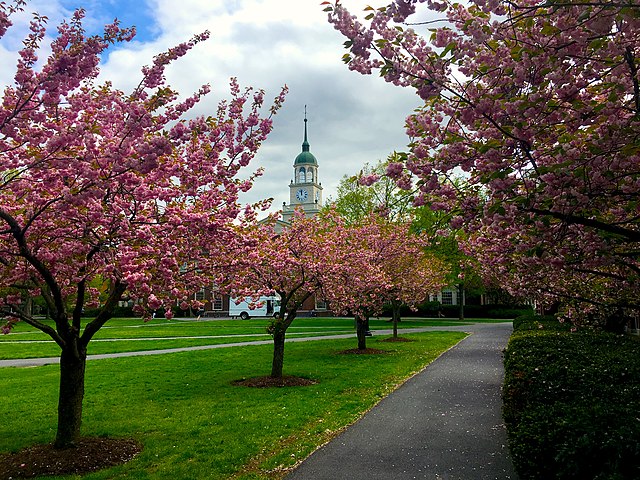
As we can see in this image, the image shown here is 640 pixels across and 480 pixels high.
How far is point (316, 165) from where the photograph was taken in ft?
279

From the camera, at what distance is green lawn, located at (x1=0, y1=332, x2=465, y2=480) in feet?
22.9

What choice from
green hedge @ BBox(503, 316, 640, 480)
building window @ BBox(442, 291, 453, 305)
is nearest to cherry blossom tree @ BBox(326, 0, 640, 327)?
green hedge @ BBox(503, 316, 640, 480)

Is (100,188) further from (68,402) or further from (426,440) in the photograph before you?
(426,440)

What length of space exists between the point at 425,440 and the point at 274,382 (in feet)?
20.7

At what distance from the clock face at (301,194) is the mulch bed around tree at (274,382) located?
231ft

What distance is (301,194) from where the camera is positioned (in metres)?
83.8

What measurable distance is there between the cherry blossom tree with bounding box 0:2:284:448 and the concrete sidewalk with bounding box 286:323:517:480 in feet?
10.9

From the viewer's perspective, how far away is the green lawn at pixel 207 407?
6984 millimetres

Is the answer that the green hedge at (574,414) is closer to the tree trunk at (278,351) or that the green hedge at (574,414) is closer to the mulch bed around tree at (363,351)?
the tree trunk at (278,351)

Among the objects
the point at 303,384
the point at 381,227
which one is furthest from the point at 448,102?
the point at 381,227

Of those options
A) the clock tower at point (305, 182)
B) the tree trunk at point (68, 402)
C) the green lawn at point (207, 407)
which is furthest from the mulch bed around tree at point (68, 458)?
the clock tower at point (305, 182)

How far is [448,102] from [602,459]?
3.59 meters

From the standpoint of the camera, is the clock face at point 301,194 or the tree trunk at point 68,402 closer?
the tree trunk at point 68,402

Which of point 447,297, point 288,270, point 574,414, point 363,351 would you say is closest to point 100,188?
point 574,414
